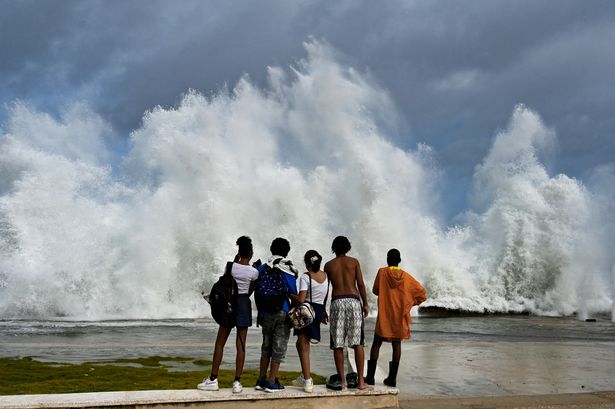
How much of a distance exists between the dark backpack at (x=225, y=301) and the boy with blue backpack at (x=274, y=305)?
29 centimetres

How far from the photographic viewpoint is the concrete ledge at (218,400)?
6.11 metres

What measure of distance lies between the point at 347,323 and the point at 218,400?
172 cm

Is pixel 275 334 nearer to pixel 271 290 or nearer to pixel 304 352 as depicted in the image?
pixel 304 352

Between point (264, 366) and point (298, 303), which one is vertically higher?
point (298, 303)

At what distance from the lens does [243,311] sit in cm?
674

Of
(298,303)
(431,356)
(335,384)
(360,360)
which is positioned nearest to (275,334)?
(298,303)

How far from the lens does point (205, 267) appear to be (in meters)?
39.2

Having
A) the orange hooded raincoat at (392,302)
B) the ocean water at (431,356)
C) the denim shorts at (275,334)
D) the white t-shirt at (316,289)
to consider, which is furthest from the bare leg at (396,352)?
the denim shorts at (275,334)

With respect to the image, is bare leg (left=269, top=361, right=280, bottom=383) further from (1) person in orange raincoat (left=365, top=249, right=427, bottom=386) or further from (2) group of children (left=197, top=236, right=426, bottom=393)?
(1) person in orange raincoat (left=365, top=249, right=427, bottom=386)

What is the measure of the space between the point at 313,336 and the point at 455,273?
39.3m

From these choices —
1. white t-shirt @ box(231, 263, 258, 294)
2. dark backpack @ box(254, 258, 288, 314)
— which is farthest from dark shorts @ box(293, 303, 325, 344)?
white t-shirt @ box(231, 263, 258, 294)

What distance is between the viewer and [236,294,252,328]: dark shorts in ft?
22.1

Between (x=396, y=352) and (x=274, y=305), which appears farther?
(x=396, y=352)

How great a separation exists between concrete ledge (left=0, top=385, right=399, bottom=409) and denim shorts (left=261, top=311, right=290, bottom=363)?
1.44ft
